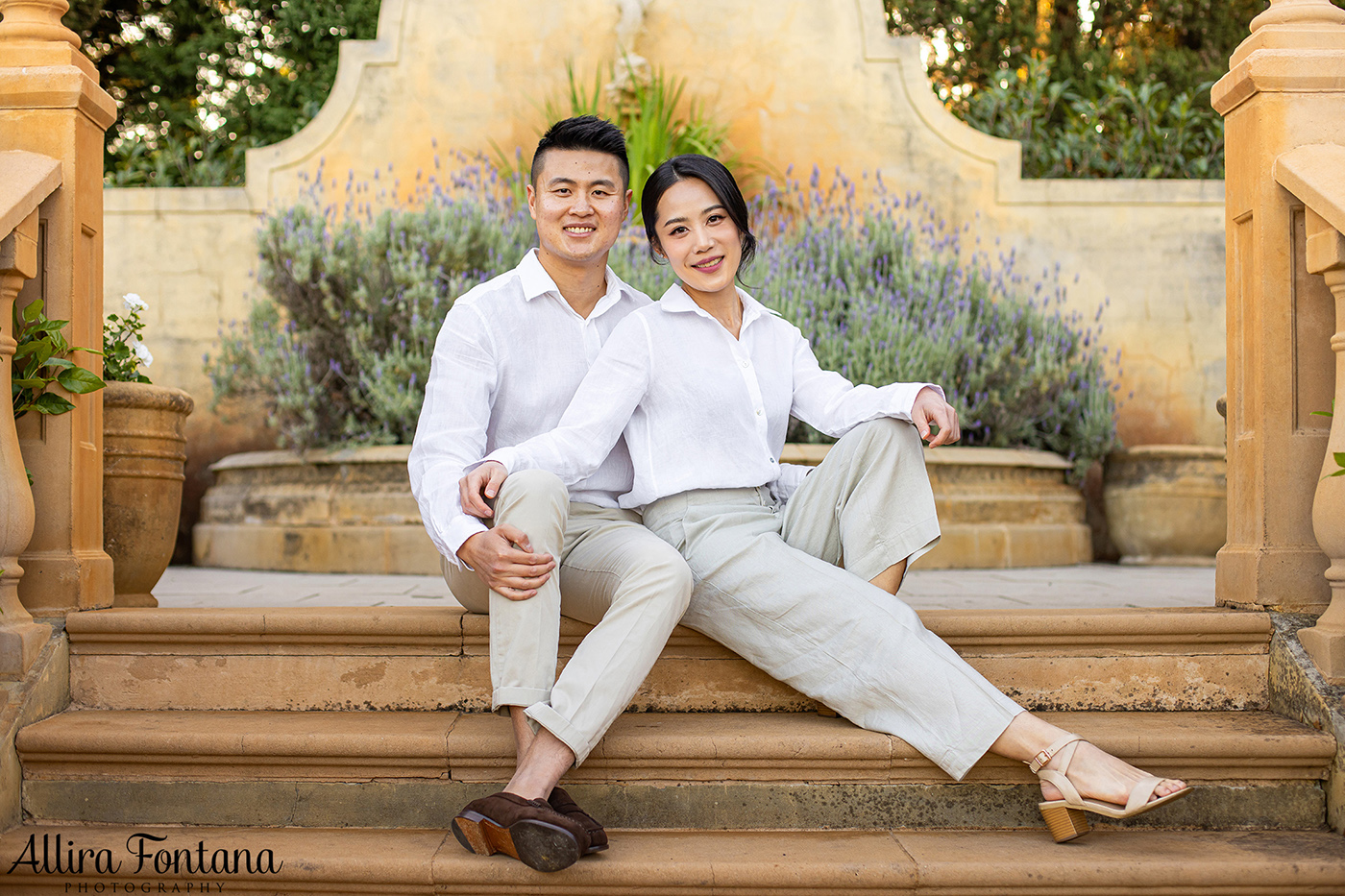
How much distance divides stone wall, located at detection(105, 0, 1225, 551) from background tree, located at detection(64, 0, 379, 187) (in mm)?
1287

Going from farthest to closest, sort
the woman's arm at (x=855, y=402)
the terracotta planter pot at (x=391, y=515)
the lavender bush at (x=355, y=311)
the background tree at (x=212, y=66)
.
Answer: the background tree at (x=212, y=66)
the lavender bush at (x=355, y=311)
the terracotta planter pot at (x=391, y=515)
the woman's arm at (x=855, y=402)

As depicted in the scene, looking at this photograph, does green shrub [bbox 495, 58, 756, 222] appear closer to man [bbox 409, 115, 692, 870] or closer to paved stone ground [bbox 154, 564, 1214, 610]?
paved stone ground [bbox 154, 564, 1214, 610]

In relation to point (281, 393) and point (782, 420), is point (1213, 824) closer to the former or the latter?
point (782, 420)

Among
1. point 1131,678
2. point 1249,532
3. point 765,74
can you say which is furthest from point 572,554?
point 765,74

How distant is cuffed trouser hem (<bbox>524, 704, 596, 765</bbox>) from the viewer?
1.73 metres

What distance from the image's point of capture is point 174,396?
8.90 ft

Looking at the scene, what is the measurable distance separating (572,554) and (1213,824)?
131cm

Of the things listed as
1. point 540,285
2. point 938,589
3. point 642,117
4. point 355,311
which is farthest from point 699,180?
point 642,117

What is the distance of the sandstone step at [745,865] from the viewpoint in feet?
5.52

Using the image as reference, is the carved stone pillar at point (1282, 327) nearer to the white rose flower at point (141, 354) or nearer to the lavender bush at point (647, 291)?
the lavender bush at point (647, 291)

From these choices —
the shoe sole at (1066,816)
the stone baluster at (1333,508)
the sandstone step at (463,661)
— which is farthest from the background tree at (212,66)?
the shoe sole at (1066,816)

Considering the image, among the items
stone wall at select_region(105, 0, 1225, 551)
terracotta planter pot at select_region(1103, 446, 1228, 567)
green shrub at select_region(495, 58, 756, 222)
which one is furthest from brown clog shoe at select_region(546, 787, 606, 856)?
stone wall at select_region(105, 0, 1225, 551)

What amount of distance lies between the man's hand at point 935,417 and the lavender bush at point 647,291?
257 centimetres

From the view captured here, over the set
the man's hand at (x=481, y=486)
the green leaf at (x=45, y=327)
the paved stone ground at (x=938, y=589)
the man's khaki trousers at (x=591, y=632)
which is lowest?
the paved stone ground at (x=938, y=589)
